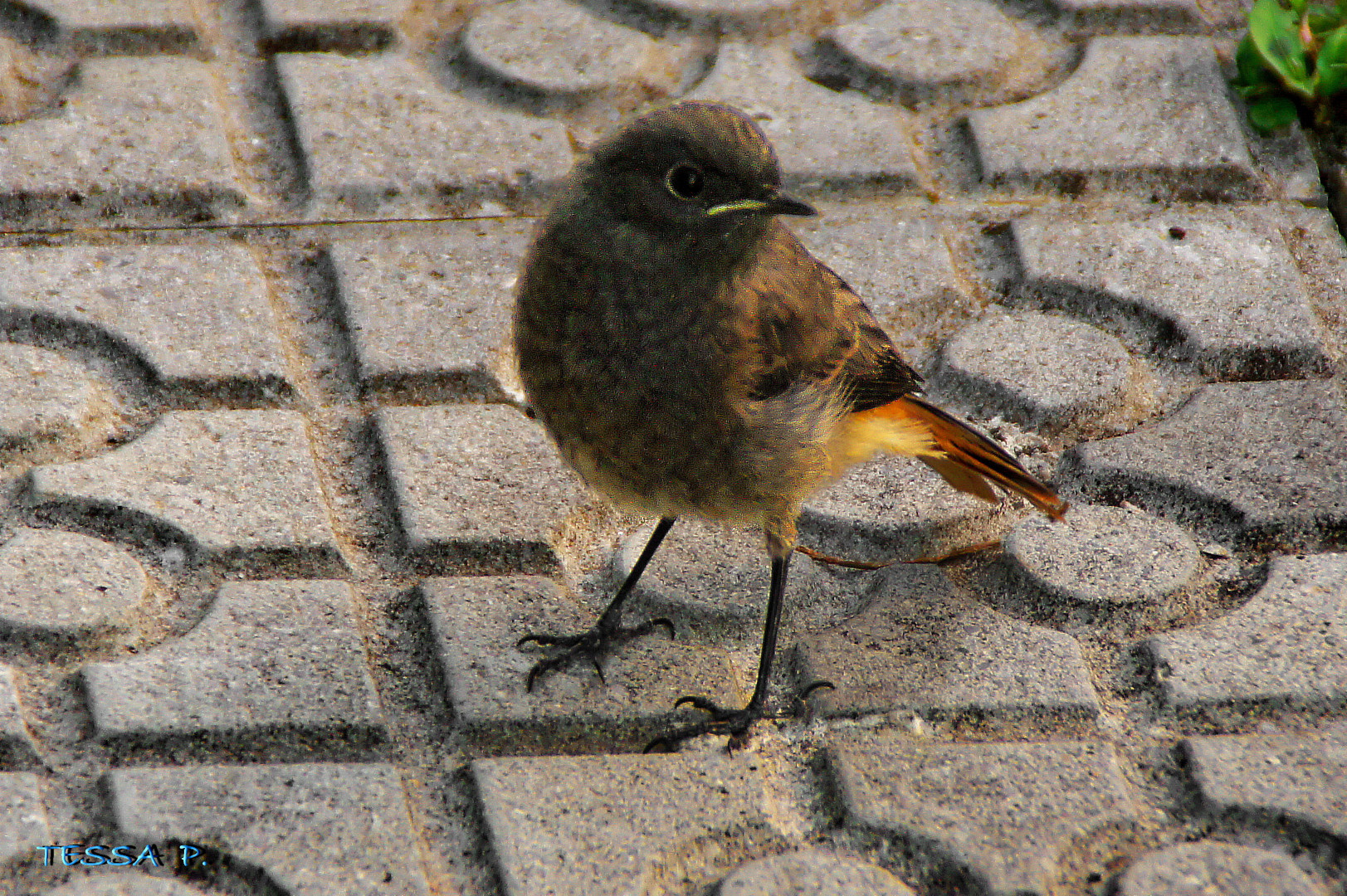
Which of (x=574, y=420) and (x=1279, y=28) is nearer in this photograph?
(x=574, y=420)

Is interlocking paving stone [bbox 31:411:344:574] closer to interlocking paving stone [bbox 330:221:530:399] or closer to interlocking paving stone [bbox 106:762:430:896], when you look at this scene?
interlocking paving stone [bbox 330:221:530:399]

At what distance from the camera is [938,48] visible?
486 cm

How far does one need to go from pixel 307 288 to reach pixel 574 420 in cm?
129

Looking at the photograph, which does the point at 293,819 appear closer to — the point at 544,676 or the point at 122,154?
the point at 544,676

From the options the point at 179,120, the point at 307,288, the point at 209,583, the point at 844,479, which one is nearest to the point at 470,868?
the point at 209,583

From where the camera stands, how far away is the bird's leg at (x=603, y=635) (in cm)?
302

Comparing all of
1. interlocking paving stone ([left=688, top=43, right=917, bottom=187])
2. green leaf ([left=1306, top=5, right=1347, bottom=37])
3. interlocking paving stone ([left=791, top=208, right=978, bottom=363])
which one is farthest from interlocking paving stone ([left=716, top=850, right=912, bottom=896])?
green leaf ([left=1306, top=5, right=1347, bottom=37])

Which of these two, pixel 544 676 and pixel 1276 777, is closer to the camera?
pixel 1276 777

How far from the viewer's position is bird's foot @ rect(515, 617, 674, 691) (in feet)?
9.87

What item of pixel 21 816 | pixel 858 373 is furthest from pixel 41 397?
pixel 858 373

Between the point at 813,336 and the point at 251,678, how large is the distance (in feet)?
4.38

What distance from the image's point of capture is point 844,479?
3648 mm

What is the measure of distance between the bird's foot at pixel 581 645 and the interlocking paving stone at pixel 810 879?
60cm

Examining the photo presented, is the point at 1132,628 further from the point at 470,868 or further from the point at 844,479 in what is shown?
the point at 470,868
